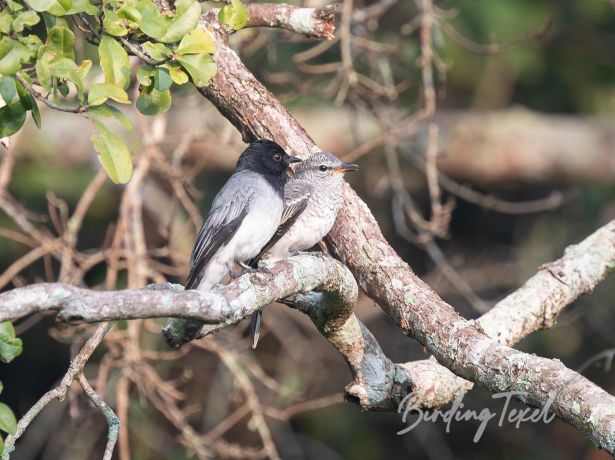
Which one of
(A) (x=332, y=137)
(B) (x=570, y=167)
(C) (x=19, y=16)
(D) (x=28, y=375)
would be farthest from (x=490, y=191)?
(C) (x=19, y=16)

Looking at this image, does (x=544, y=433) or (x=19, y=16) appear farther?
(x=544, y=433)

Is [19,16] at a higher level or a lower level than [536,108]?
higher

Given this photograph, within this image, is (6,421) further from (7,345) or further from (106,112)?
(106,112)

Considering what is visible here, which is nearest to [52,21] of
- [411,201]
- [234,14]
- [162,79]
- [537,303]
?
[162,79]

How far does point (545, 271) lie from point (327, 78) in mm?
4184

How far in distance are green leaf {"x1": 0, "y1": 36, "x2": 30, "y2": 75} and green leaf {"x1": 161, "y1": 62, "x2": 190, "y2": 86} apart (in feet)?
1.57

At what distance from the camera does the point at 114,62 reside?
2.88 metres

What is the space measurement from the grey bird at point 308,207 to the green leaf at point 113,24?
1.56 m

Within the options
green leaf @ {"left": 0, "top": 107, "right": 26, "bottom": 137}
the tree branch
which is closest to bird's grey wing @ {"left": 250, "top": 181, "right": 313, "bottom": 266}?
the tree branch

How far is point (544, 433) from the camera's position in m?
9.14

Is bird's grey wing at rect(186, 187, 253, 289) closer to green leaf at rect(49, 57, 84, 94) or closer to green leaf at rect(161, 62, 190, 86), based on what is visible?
green leaf at rect(161, 62, 190, 86)

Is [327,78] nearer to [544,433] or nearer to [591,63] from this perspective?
[591,63]

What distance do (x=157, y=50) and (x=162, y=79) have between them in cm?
9

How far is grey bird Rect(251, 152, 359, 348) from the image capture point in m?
4.27
